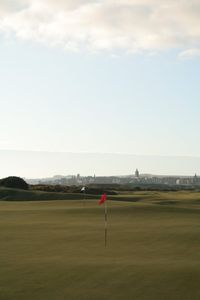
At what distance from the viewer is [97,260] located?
1858 cm

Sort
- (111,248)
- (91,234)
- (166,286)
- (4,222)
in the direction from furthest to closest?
1. (4,222)
2. (91,234)
3. (111,248)
4. (166,286)

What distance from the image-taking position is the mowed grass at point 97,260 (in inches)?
556

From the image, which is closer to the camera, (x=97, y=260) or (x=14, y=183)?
(x=97, y=260)

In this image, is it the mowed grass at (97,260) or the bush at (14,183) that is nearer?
the mowed grass at (97,260)

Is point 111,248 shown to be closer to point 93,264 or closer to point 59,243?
point 59,243

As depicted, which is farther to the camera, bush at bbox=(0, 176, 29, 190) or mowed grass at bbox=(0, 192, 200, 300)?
bush at bbox=(0, 176, 29, 190)

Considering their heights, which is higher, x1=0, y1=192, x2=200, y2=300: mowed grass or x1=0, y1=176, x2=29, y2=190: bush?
x1=0, y1=176, x2=29, y2=190: bush

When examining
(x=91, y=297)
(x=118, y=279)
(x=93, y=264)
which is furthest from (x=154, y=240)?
(x=91, y=297)

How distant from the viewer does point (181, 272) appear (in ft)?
53.4

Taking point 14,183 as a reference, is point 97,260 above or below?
below

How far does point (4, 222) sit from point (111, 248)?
13602mm

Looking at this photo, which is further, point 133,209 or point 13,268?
point 133,209

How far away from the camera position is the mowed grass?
46.3 ft

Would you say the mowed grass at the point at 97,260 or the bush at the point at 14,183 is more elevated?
the bush at the point at 14,183
